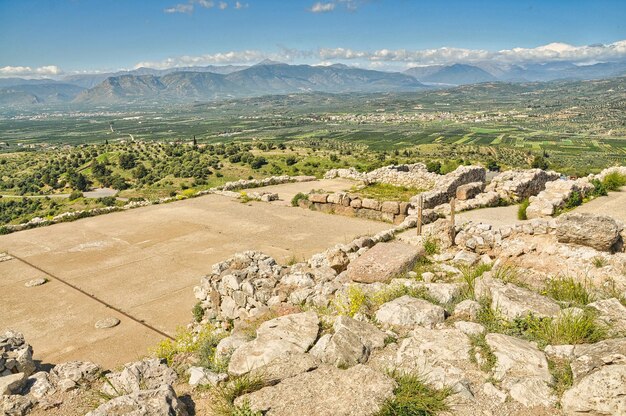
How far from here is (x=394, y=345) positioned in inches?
258

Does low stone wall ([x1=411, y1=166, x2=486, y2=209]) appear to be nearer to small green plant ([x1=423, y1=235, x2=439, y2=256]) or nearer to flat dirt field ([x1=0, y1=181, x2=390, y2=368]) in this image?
flat dirt field ([x1=0, y1=181, x2=390, y2=368])

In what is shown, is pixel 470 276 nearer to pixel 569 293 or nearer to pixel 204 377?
pixel 569 293

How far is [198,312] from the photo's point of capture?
11.6 m

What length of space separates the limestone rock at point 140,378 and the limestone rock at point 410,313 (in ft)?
11.0

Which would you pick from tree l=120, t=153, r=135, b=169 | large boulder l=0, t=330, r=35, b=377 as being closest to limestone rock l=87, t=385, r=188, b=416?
large boulder l=0, t=330, r=35, b=377

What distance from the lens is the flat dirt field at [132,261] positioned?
10680mm

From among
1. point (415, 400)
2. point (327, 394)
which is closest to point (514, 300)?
point (415, 400)

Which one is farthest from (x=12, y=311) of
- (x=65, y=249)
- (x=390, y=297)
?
(x=390, y=297)

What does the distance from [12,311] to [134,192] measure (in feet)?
135

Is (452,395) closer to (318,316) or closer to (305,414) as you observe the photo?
(305,414)

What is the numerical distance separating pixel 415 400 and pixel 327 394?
1001 mm

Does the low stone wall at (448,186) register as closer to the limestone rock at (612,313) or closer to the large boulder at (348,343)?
the limestone rock at (612,313)

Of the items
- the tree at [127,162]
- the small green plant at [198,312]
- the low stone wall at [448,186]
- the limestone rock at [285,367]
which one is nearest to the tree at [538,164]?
the low stone wall at [448,186]

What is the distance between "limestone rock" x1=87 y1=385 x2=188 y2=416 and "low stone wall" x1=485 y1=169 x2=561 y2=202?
18252 mm
